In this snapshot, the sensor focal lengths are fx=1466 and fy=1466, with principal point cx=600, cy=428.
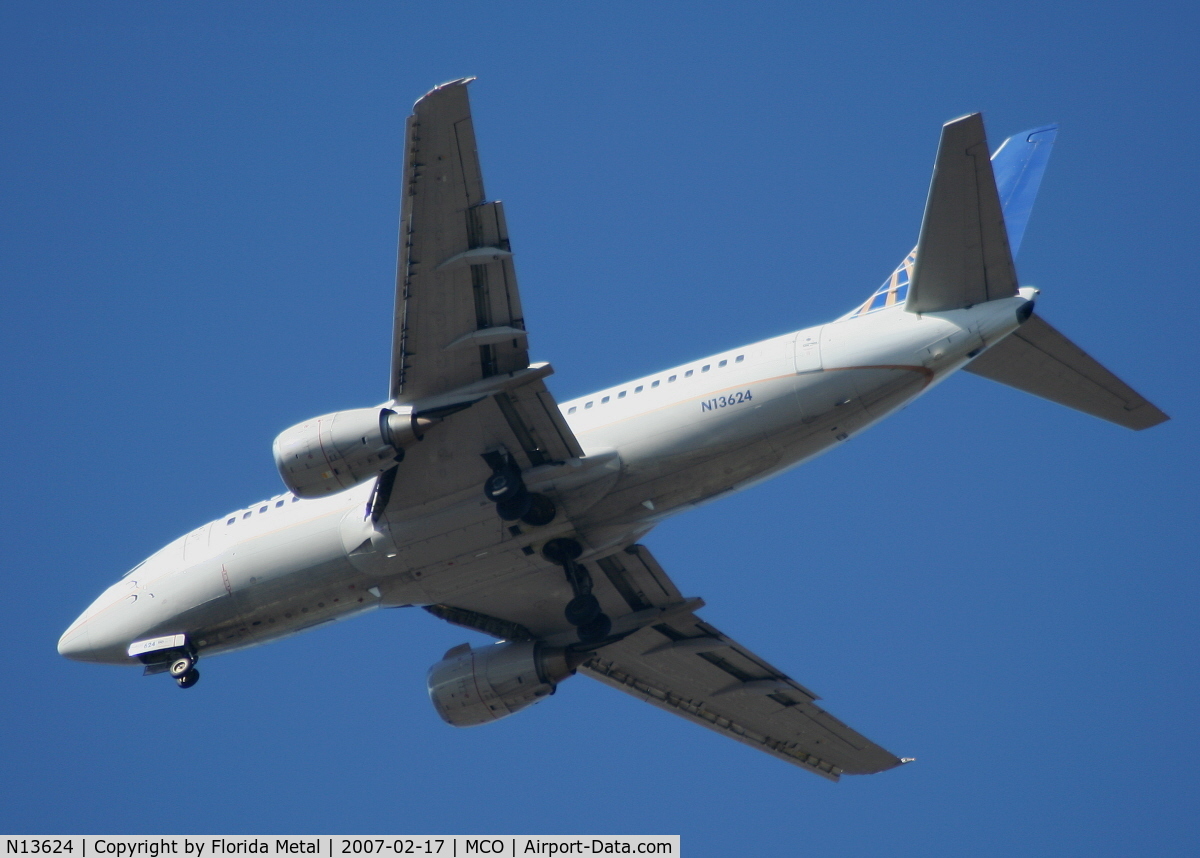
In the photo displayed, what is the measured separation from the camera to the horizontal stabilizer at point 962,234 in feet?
79.0

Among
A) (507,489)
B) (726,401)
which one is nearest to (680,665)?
(507,489)

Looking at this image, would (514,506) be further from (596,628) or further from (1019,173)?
(1019,173)

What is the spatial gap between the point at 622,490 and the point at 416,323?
17.2 feet

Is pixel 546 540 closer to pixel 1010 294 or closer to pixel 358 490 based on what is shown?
pixel 358 490

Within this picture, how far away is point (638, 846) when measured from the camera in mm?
27953

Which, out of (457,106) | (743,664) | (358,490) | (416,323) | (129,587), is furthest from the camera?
(743,664)

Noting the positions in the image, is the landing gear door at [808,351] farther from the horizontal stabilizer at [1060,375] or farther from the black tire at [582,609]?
the black tire at [582,609]

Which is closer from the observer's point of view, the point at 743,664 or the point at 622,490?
the point at 622,490

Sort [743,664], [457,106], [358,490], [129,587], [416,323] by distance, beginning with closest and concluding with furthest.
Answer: [457,106]
[416,323]
[358,490]
[129,587]
[743,664]

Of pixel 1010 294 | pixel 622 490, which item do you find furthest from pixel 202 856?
pixel 1010 294

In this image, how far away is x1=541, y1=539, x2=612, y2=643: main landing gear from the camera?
29484 mm

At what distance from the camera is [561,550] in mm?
29500

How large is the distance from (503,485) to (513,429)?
1069 mm

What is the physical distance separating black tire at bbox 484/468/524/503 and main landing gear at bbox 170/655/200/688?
8.72 meters
